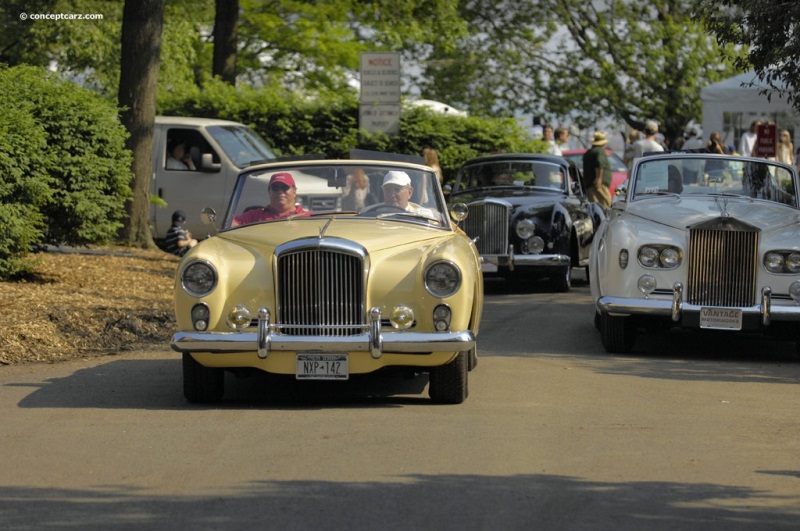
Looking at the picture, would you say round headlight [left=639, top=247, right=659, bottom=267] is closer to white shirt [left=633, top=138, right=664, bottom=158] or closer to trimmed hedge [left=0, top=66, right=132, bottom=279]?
trimmed hedge [left=0, top=66, right=132, bottom=279]

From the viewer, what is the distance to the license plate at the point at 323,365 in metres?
8.69

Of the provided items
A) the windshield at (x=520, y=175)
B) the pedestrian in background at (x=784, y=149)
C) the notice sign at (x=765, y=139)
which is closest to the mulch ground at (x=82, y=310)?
the windshield at (x=520, y=175)

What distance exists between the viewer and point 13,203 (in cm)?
1353

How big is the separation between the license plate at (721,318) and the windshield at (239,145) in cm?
1051

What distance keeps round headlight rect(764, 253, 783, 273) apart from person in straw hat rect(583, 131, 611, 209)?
10.8m

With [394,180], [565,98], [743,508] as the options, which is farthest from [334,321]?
[565,98]

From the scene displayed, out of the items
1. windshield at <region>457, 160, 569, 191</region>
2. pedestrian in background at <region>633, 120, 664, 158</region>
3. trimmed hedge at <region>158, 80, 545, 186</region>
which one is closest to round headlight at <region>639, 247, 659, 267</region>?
windshield at <region>457, 160, 569, 191</region>

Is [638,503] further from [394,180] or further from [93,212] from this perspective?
[93,212]

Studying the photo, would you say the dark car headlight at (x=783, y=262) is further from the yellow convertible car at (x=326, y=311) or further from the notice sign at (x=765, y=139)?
the notice sign at (x=765, y=139)

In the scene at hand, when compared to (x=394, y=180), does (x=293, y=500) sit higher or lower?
lower

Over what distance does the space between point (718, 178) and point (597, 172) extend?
30.2 feet

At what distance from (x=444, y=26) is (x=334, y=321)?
21.1 metres

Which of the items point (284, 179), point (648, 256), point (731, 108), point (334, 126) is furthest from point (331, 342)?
point (731, 108)

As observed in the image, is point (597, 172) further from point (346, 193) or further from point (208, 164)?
point (346, 193)
